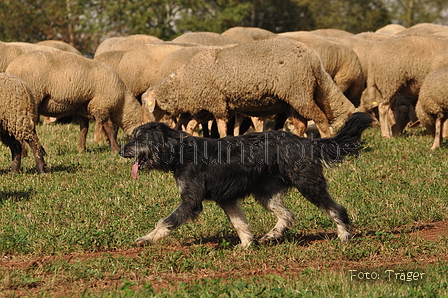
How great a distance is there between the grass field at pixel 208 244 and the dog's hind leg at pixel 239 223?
110 millimetres

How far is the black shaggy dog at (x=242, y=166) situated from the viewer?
6.11 meters

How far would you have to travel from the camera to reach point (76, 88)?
12914 mm

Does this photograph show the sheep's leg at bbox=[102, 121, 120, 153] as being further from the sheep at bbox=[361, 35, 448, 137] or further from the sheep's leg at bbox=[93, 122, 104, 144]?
the sheep at bbox=[361, 35, 448, 137]

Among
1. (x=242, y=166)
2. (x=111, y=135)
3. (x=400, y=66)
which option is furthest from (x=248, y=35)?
(x=242, y=166)

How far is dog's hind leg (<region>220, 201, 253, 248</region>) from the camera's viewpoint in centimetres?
636

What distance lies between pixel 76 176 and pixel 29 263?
4.63 m

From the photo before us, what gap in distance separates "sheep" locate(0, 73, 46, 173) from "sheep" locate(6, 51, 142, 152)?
1810 millimetres

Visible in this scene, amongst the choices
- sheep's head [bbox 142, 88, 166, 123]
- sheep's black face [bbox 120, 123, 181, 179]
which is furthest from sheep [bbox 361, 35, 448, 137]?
sheep's black face [bbox 120, 123, 181, 179]

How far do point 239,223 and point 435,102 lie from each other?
24.6 feet

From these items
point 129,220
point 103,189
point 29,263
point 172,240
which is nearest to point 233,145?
point 172,240

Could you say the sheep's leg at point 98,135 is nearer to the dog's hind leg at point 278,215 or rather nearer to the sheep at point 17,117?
the sheep at point 17,117

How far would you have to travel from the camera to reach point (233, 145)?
646 centimetres

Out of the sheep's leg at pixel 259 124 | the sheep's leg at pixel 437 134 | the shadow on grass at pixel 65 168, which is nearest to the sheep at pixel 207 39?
the sheep's leg at pixel 259 124

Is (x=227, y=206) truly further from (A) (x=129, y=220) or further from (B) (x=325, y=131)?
(B) (x=325, y=131)
